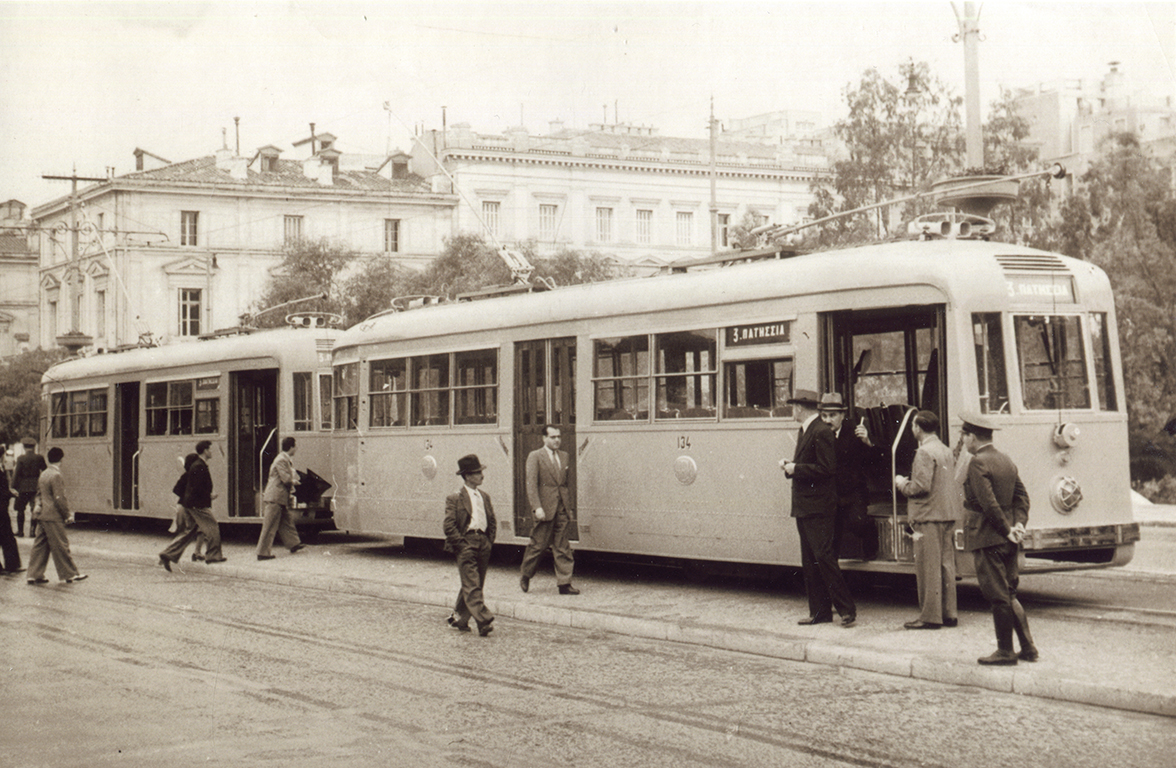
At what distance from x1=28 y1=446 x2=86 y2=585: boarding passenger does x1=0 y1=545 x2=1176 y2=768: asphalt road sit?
468 centimetres

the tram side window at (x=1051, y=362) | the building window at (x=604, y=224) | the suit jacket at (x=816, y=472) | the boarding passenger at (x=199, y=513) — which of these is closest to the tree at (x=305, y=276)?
the building window at (x=604, y=224)

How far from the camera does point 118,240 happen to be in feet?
215

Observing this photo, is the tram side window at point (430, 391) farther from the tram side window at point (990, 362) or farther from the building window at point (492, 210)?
the building window at point (492, 210)

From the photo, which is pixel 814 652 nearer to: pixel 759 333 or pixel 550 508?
pixel 759 333

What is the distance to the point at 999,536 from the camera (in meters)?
9.47

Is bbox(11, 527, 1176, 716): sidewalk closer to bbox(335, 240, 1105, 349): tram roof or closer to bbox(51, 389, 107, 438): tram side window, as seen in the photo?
bbox(335, 240, 1105, 349): tram roof

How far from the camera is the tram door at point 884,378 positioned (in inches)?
517

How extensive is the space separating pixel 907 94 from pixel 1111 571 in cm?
2635

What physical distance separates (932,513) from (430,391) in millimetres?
8887

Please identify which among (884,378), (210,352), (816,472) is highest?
(210,352)

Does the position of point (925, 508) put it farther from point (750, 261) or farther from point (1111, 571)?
point (1111, 571)

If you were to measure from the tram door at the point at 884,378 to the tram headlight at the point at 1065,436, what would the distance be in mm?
1123

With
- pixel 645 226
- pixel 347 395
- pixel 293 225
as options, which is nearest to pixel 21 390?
pixel 293 225

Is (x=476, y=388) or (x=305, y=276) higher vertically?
(x=305, y=276)
